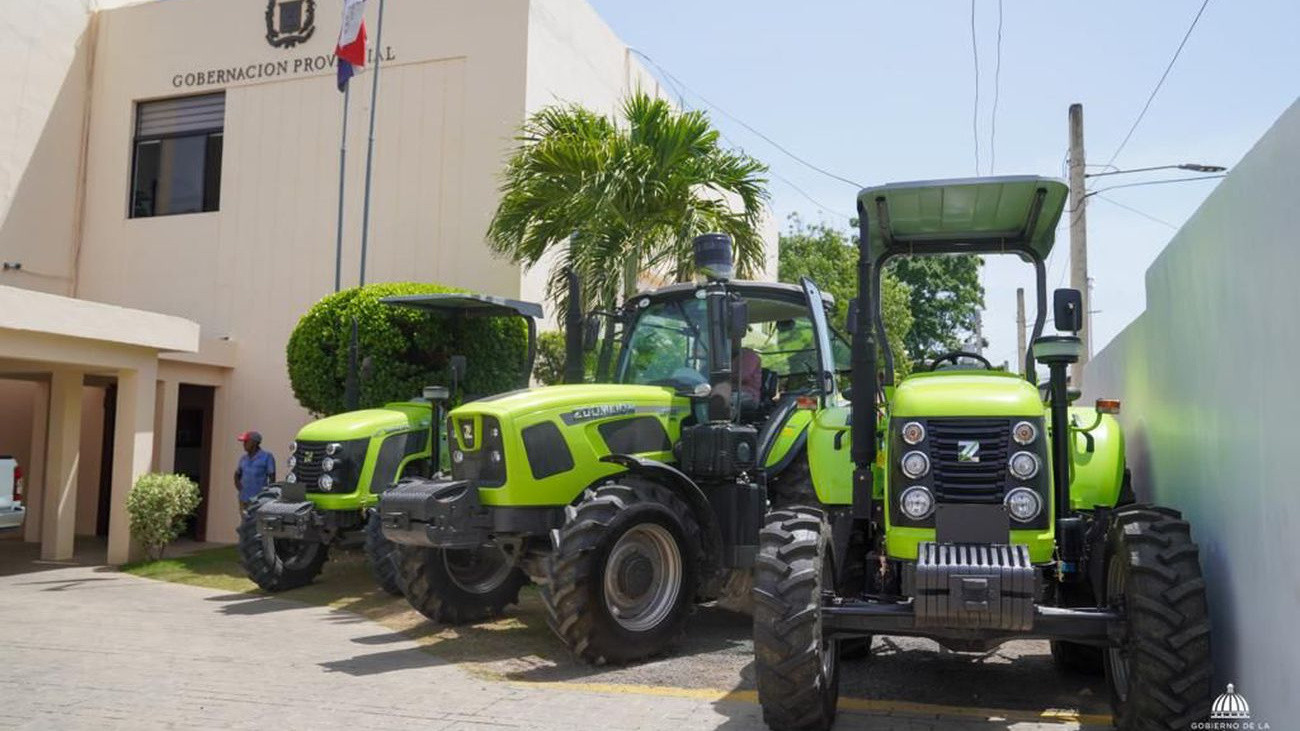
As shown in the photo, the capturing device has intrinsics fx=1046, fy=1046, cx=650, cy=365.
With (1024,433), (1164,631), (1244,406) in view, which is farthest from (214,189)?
(1164,631)

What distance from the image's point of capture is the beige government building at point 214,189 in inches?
561

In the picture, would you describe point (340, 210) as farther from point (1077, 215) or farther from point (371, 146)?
point (1077, 215)

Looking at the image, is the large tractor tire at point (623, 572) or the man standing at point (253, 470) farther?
the man standing at point (253, 470)

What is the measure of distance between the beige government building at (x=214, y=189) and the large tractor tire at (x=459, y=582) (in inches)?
224

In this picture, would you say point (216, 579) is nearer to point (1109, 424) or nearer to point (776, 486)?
point (776, 486)

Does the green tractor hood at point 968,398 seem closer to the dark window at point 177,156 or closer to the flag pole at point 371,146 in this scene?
the flag pole at point 371,146

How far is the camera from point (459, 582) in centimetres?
870

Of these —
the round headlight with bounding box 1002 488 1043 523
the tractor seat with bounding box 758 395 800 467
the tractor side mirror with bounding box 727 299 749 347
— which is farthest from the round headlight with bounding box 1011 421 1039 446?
the tractor seat with bounding box 758 395 800 467

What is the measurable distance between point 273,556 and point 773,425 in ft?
18.3

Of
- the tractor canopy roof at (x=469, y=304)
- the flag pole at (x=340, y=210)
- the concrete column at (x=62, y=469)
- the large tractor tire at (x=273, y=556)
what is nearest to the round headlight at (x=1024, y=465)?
the tractor canopy roof at (x=469, y=304)

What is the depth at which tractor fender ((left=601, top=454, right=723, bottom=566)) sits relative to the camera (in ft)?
24.2

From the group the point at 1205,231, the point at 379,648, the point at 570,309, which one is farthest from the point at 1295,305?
the point at 379,648

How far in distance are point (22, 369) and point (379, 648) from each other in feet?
32.1

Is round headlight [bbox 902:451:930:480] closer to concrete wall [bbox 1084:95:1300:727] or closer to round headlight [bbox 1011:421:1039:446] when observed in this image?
round headlight [bbox 1011:421:1039:446]
